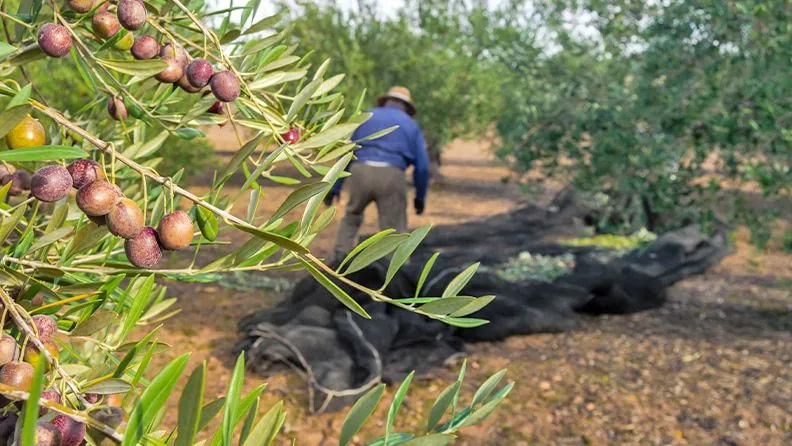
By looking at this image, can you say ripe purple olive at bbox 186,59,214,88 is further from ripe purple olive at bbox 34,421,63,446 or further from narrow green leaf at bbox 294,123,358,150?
ripe purple olive at bbox 34,421,63,446

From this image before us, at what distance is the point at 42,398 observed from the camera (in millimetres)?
601

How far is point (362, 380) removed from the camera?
14.6 ft

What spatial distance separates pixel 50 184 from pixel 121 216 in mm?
97

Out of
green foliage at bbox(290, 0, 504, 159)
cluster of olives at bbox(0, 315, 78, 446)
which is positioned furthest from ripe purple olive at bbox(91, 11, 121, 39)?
green foliage at bbox(290, 0, 504, 159)

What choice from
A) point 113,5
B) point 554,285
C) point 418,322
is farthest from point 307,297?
point 113,5

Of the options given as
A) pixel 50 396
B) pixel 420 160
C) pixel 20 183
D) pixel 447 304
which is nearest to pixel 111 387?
pixel 50 396

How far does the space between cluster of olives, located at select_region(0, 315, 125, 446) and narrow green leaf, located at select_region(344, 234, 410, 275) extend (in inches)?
11.0

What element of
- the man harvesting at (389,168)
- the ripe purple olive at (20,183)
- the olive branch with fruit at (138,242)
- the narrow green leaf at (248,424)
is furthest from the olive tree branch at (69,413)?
the man harvesting at (389,168)

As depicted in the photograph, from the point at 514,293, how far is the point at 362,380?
6.30 ft

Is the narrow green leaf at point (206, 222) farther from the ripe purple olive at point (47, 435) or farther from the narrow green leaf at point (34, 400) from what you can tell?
the narrow green leaf at point (34, 400)

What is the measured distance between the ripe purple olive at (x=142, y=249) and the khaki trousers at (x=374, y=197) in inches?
236

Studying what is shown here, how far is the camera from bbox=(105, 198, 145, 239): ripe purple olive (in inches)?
27.6

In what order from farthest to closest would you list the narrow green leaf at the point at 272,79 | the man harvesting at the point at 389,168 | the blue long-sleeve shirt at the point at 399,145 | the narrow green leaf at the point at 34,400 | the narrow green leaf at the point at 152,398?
the man harvesting at the point at 389,168, the blue long-sleeve shirt at the point at 399,145, the narrow green leaf at the point at 272,79, the narrow green leaf at the point at 152,398, the narrow green leaf at the point at 34,400

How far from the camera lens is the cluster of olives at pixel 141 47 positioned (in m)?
0.89
